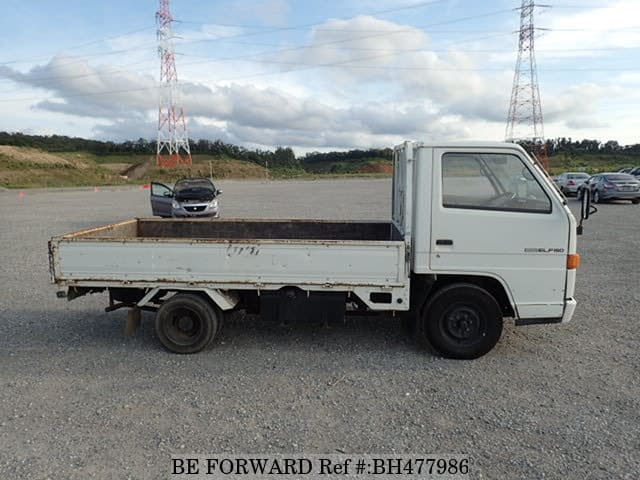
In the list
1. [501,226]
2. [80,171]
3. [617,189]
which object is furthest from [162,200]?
[80,171]

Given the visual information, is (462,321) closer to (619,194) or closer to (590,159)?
(619,194)

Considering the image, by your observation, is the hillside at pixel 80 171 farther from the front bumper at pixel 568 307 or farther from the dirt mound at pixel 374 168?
the front bumper at pixel 568 307

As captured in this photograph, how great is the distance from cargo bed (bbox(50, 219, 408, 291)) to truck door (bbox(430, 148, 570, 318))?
1.94 ft

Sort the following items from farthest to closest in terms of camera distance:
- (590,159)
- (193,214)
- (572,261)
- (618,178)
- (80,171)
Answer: (590,159), (80,171), (618,178), (193,214), (572,261)

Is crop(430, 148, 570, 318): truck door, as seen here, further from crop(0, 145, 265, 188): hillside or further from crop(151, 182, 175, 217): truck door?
crop(0, 145, 265, 188): hillside

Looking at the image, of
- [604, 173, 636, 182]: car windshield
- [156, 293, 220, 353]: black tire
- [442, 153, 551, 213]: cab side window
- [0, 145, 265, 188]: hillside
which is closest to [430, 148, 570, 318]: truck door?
[442, 153, 551, 213]: cab side window

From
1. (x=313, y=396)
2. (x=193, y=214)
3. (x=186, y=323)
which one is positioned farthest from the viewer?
(x=193, y=214)

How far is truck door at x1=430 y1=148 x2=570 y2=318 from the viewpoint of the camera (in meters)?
4.75

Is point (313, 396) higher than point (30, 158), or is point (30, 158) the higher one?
point (30, 158)

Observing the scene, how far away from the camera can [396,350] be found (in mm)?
5332

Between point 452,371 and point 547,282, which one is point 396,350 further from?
point 547,282

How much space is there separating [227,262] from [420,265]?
2.02 meters

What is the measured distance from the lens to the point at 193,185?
647 inches

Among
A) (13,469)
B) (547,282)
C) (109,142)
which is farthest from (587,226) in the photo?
(109,142)
